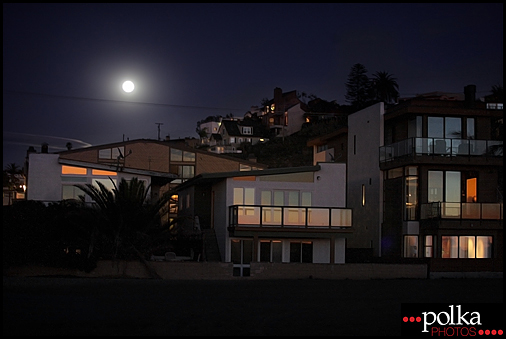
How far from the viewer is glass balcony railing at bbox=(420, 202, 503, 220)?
3450cm

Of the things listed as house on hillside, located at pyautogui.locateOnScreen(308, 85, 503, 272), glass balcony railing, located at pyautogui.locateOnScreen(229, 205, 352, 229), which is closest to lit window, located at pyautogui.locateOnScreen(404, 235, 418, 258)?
house on hillside, located at pyautogui.locateOnScreen(308, 85, 503, 272)

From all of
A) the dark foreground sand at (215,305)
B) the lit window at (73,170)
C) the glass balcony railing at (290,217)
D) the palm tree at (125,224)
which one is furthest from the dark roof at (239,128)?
the dark foreground sand at (215,305)

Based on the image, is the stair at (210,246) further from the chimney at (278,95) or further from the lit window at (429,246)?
the chimney at (278,95)

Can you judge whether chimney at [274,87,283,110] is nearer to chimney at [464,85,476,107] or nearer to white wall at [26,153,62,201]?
chimney at [464,85,476,107]

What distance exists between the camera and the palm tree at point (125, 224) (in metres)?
28.6

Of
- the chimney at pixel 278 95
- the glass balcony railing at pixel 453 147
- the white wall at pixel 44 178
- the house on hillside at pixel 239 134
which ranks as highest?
the chimney at pixel 278 95

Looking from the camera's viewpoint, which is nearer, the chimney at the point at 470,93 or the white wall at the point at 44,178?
the white wall at the point at 44,178

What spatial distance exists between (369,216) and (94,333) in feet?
89.2

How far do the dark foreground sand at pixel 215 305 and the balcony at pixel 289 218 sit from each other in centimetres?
452

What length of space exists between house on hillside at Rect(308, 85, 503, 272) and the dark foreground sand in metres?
6.51

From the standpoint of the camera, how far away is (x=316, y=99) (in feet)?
396

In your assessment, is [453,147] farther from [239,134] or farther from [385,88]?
[239,134]

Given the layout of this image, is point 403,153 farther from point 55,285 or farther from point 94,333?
point 94,333

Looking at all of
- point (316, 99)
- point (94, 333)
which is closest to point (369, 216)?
point (94, 333)
